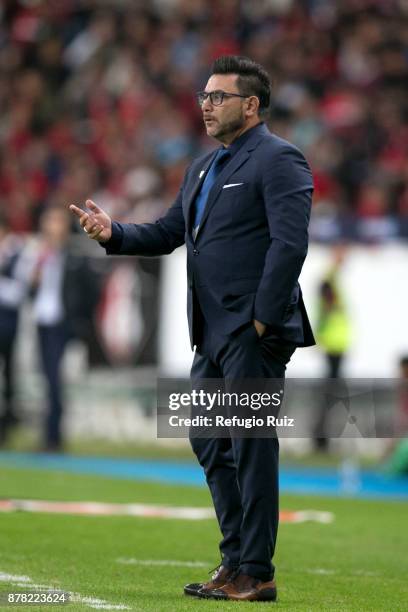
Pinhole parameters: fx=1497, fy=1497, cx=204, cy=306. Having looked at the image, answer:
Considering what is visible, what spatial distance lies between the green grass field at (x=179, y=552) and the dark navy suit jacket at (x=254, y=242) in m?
1.17

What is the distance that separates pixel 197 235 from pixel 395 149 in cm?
1332

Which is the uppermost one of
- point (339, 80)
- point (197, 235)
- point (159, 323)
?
point (339, 80)

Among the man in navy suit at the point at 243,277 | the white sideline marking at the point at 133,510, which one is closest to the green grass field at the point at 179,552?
the white sideline marking at the point at 133,510

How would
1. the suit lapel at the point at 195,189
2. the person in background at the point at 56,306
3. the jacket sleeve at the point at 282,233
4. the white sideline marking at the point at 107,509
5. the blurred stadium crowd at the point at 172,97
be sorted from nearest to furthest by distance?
the jacket sleeve at the point at 282,233, the suit lapel at the point at 195,189, the white sideline marking at the point at 107,509, the person in background at the point at 56,306, the blurred stadium crowd at the point at 172,97

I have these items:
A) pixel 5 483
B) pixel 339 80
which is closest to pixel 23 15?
pixel 339 80

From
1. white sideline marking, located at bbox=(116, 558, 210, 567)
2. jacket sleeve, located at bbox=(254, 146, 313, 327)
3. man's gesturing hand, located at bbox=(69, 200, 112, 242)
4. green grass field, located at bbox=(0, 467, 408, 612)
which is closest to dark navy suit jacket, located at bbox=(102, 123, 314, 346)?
jacket sleeve, located at bbox=(254, 146, 313, 327)

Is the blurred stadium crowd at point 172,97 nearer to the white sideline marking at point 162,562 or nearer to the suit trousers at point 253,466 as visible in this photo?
the white sideline marking at point 162,562

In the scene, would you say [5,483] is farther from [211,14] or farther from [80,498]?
[211,14]

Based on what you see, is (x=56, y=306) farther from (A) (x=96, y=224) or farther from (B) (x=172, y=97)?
(A) (x=96, y=224)

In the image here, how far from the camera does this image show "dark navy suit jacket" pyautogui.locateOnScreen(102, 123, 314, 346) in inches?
246

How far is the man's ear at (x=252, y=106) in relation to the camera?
6.61 metres

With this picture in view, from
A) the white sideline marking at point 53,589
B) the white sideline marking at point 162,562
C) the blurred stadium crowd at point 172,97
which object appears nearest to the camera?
the white sideline marking at point 53,589

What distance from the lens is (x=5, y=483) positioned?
1243cm

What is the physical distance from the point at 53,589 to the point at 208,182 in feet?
6.26
